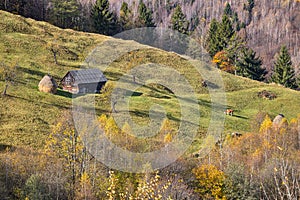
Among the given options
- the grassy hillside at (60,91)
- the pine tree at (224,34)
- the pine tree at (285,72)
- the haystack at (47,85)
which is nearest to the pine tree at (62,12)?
the grassy hillside at (60,91)

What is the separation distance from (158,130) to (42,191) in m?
23.3

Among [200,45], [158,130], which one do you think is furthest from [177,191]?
[200,45]

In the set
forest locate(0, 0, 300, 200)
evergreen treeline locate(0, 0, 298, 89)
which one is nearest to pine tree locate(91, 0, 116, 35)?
evergreen treeline locate(0, 0, 298, 89)

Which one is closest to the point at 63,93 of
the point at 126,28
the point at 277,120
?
the point at 277,120

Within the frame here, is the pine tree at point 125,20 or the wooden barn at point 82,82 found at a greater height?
the pine tree at point 125,20

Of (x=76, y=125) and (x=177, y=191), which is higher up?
(x=76, y=125)

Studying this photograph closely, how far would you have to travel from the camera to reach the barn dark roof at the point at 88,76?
62.0 meters

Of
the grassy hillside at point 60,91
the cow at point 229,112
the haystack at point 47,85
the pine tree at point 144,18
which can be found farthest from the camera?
the pine tree at point 144,18

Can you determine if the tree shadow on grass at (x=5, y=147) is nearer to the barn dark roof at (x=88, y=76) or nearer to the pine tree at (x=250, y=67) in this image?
the barn dark roof at (x=88, y=76)

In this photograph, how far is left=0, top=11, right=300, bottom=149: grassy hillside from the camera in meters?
49.5

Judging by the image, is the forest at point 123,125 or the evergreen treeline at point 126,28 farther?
the evergreen treeline at point 126,28

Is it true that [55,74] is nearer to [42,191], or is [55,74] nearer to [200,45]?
[42,191]

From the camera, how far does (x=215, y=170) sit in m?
39.4

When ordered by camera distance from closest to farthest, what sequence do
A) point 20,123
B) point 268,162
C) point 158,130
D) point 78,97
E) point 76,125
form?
point 76,125 < point 268,162 < point 20,123 < point 158,130 < point 78,97
